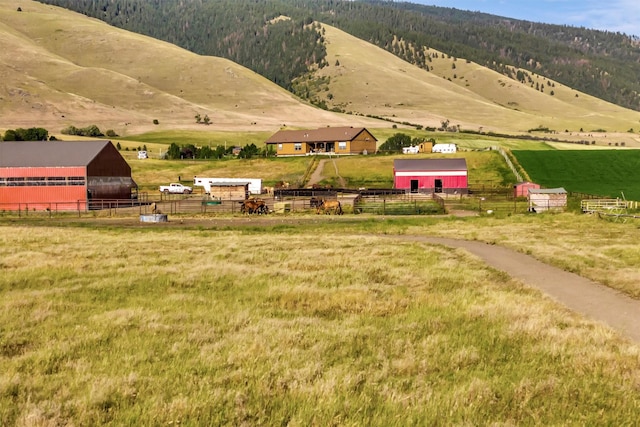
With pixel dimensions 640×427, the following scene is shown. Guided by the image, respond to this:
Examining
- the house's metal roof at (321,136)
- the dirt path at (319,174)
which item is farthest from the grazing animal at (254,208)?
the house's metal roof at (321,136)

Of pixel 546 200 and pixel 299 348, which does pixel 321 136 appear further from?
pixel 299 348

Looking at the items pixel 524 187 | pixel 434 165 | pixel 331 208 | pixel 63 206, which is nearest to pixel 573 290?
pixel 331 208

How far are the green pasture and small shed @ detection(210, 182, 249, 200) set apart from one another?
46.7 metres

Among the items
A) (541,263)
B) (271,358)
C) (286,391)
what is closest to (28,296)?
(271,358)

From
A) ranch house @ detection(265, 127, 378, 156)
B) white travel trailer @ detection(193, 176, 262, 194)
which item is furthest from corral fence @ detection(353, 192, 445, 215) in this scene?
ranch house @ detection(265, 127, 378, 156)

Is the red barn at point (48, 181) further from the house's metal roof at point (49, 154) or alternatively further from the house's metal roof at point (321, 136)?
the house's metal roof at point (321, 136)

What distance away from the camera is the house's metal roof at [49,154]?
6356 cm

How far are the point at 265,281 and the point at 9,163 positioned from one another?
198ft

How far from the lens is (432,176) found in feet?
253

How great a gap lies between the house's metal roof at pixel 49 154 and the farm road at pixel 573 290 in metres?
55.2

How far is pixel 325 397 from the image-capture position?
7.60 metres

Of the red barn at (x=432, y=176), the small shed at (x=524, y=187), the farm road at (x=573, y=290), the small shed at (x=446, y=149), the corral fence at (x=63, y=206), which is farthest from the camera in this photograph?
the small shed at (x=446, y=149)

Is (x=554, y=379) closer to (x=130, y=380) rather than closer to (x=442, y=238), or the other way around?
(x=130, y=380)

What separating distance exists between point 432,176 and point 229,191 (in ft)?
103
